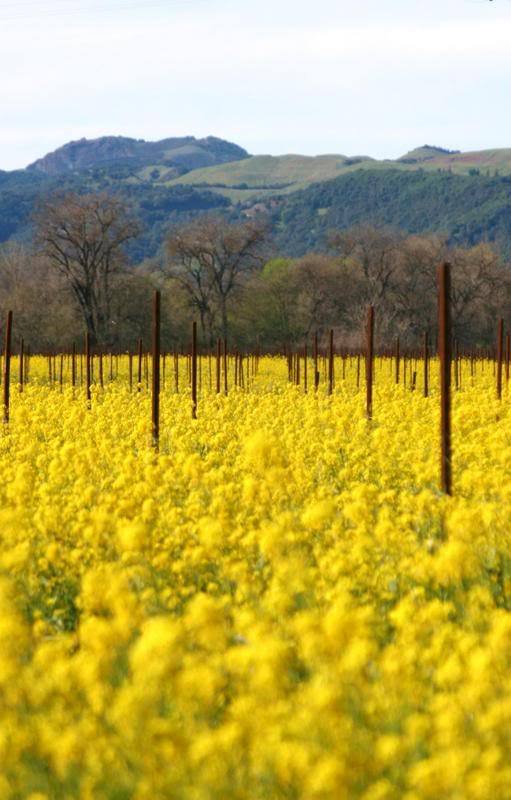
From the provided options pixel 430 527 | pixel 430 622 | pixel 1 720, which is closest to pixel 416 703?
pixel 430 622

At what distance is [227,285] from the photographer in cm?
6769

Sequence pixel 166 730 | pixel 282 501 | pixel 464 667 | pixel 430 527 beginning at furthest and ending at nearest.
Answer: pixel 282 501 < pixel 430 527 < pixel 464 667 < pixel 166 730

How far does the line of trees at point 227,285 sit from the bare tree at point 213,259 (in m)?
0.09

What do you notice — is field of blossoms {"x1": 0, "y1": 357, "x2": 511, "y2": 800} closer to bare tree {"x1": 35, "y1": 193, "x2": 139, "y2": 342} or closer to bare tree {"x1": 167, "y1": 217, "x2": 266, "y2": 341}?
bare tree {"x1": 35, "y1": 193, "x2": 139, "y2": 342}

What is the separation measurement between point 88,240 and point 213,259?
31.3 ft

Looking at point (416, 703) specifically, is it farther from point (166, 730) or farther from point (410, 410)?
point (410, 410)

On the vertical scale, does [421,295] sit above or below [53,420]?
above

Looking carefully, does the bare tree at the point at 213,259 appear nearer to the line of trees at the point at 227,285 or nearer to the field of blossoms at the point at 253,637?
the line of trees at the point at 227,285

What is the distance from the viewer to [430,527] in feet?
23.0

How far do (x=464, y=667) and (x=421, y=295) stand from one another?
2774 inches

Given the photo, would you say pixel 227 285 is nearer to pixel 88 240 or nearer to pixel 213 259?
pixel 213 259

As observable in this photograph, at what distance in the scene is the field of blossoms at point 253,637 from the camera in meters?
3.08

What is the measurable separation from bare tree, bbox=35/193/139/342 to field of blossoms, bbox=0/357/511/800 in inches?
2003

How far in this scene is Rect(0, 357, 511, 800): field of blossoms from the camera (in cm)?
308
